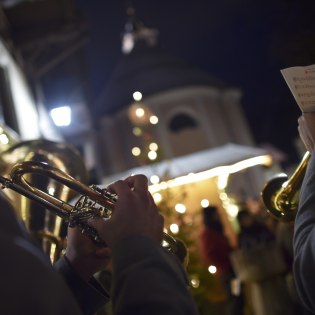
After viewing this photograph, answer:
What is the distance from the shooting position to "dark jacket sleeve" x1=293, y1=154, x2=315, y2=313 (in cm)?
131

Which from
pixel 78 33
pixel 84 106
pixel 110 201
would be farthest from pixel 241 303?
pixel 84 106

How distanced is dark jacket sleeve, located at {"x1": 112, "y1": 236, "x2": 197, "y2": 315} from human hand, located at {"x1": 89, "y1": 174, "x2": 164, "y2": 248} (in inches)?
1.5

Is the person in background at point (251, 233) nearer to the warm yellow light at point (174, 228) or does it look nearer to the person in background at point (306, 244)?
the warm yellow light at point (174, 228)

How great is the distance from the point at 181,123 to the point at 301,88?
1771 cm

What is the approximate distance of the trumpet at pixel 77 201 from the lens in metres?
1.47

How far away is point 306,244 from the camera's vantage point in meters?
1.33

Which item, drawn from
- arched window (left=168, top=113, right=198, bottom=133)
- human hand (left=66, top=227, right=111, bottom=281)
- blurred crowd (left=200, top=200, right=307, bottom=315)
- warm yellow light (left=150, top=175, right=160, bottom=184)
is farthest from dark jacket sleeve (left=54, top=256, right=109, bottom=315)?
arched window (left=168, top=113, right=198, bottom=133)

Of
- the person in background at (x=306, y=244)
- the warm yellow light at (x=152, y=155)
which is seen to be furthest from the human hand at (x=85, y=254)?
the warm yellow light at (x=152, y=155)

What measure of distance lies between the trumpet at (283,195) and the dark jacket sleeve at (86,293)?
1019 millimetres

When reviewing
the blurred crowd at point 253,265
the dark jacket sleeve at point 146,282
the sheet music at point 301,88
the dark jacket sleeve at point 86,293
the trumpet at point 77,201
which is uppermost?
the sheet music at point 301,88

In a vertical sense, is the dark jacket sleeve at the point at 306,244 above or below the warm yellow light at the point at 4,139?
below

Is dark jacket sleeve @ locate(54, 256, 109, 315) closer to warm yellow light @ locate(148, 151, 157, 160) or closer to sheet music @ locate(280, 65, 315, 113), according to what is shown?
sheet music @ locate(280, 65, 315, 113)

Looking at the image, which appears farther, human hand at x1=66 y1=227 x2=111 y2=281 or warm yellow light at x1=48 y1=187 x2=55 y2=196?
warm yellow light at x1=48 y1=187 x2=55 y2=196

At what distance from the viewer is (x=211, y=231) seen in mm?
5445
